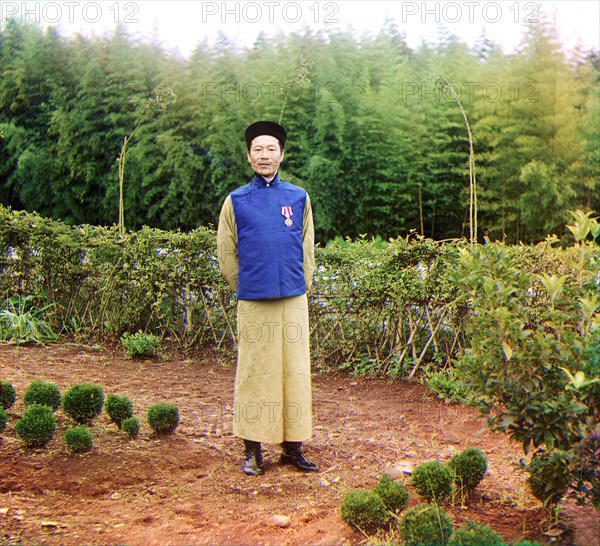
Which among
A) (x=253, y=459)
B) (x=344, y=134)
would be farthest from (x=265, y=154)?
(x=344, y=134)

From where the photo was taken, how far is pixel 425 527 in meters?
2.33

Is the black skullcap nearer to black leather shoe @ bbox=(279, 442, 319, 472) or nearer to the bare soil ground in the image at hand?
black leather shoe @ bbox=(279, 442, 319, 472)

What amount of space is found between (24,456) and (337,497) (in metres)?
1.49

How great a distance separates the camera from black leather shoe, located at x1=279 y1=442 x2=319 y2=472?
3324 mm

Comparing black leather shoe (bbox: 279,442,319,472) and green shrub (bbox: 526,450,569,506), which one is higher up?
green shrub (bbox: 526,450,569,506)

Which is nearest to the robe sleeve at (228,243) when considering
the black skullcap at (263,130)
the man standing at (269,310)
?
the man standing at (269,310)

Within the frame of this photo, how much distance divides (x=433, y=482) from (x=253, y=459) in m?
0.94

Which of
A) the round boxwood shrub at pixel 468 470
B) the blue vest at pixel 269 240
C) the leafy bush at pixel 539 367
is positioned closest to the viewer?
the leafy bush at pixel 539 367

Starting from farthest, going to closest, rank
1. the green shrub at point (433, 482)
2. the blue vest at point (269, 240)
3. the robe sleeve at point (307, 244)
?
1. the robe sleeve at point (307, 244)
2. the blue vest at point (269, 240)
3. the green shrub at point (433, 482)

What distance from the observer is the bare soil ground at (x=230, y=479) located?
104 inches

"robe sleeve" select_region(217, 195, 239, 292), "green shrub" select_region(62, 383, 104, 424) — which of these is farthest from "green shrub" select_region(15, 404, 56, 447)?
"robe sleeve" select_region(217, 195, 239, 292)

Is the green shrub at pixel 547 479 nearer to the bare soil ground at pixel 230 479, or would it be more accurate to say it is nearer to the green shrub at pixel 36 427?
the bare soil ground at pixel 230 479

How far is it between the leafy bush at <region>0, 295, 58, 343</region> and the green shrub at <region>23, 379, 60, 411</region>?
2.53 meters

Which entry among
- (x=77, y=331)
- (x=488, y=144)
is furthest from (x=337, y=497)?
(x=488, y=144)
